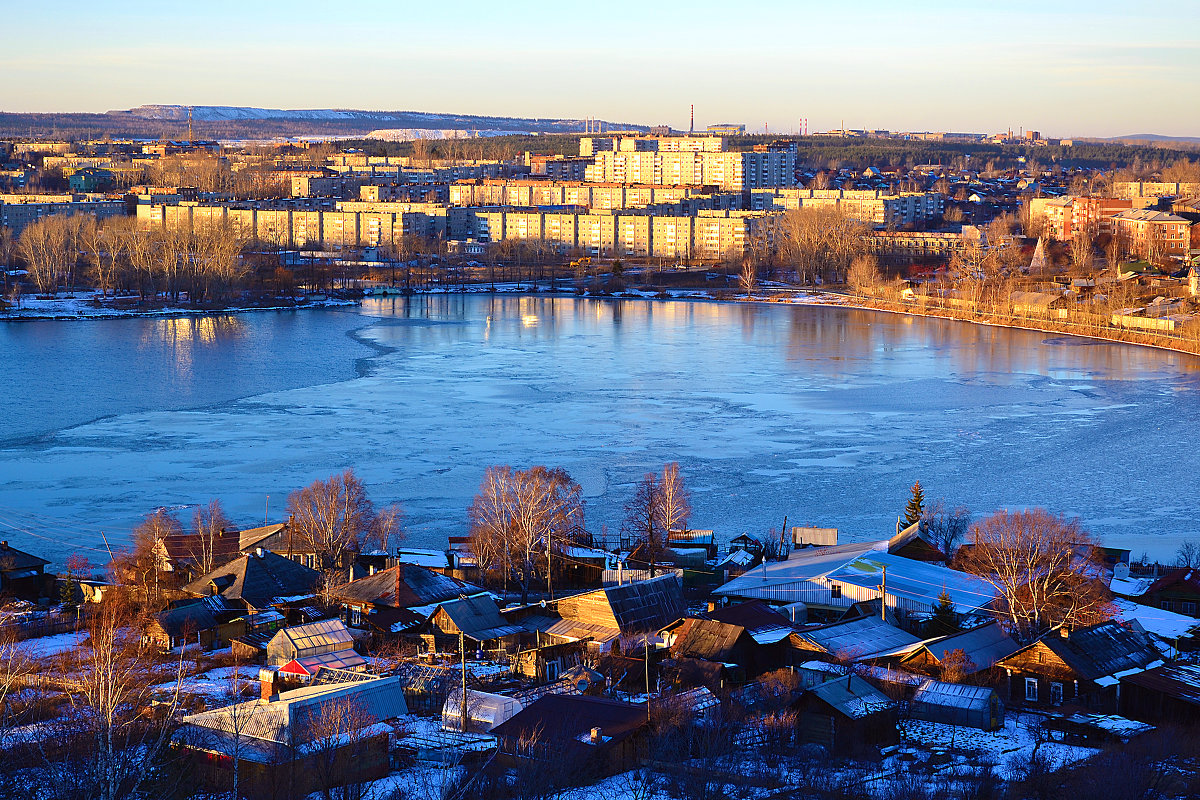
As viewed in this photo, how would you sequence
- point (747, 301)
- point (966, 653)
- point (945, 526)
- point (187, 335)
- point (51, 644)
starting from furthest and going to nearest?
point (747, 301)
point (187, 335)
point (945, 526)
point (51, 644)
point (966, 653)

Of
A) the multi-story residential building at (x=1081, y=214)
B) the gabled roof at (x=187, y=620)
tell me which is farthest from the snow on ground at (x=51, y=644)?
the multi-story residential building at (x=1081, y=214)

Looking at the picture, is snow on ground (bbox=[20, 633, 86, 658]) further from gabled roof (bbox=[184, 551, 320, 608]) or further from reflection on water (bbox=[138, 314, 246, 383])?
reflection on water (bbox=[138, 314, 246, 383])

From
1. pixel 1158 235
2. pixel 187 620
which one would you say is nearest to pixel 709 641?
pixel 187 620

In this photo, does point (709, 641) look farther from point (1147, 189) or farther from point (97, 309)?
point (1147, 189)

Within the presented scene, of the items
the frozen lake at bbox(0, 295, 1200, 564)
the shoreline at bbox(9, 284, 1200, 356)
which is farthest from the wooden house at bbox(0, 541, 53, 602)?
the shoreline at bbox(9, 284, 1200, 356)

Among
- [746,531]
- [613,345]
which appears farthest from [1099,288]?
[746,531]
